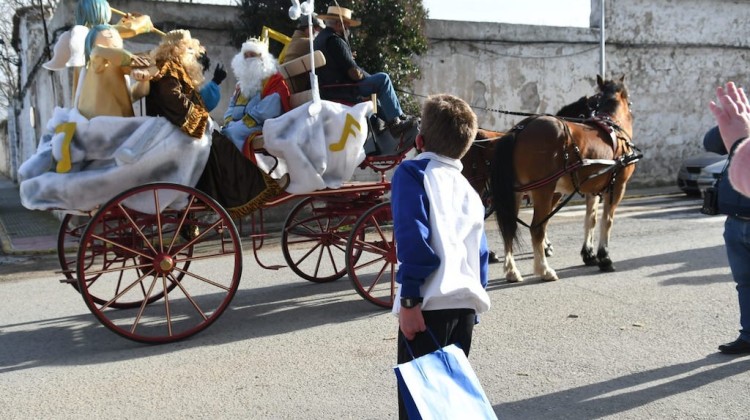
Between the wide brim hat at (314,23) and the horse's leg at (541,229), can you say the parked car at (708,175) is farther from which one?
the wide brim hat at (314,23)

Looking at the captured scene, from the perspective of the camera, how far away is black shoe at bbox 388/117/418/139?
6.39 metres

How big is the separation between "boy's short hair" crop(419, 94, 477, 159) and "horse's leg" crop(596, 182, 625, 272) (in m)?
4.88

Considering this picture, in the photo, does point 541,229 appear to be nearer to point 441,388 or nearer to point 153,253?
point 153,253

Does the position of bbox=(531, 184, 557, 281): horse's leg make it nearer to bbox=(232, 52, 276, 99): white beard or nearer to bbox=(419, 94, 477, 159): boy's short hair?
bbox=(232, 52, 276, 99): white beard

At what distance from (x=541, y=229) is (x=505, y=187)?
70cm

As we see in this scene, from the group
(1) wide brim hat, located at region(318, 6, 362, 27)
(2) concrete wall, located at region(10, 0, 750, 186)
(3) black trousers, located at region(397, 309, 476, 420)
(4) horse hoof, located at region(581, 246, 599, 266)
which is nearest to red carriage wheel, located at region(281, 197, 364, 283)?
(1) wide brim hat, located at region(318, 6, 362, 27)

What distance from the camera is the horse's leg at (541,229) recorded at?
6.86 m

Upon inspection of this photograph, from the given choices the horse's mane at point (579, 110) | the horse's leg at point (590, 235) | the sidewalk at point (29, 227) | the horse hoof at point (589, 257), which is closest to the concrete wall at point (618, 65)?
the sidewalk at point (29, 227)

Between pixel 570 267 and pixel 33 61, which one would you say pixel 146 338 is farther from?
pixel 33 61

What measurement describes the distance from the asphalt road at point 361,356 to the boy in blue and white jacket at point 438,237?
3.80 ft

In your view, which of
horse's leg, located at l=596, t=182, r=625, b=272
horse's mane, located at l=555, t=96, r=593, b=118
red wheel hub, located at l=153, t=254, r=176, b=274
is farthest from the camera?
horse's mane, located at l=555, t=96, r=593, b=118

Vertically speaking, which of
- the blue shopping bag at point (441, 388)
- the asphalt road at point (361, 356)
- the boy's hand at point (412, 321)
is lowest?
the asphalt road at point (361, 356)

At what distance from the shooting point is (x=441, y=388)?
2.47m

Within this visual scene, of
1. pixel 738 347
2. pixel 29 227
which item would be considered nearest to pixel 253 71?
pixel 738 347
